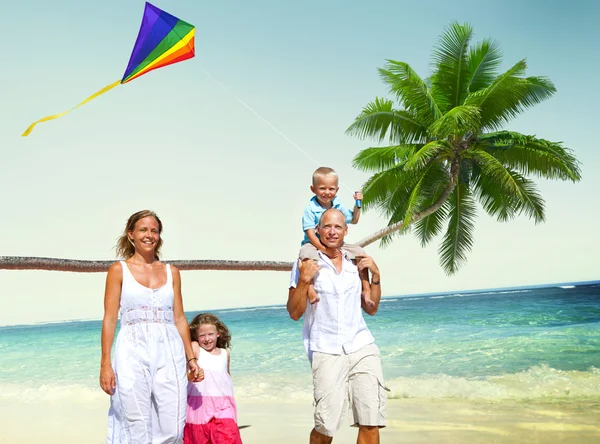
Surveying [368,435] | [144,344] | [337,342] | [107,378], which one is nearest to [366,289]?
[337,342]

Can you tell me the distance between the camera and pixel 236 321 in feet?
136

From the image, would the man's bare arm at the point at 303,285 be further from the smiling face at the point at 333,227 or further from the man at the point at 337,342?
the smiling face at the point at 333,227

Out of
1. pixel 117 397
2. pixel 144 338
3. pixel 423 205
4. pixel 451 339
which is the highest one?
pixel 423 205

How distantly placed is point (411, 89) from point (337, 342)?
14.2m

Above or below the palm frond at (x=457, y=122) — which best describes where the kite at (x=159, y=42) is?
below

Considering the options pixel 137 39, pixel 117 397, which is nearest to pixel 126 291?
pixel 117 397

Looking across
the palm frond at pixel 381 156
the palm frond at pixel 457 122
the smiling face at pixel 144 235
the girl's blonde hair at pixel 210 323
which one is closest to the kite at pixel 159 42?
the girl's blonde hair at pixel 210 323

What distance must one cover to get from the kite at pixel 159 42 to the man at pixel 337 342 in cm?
349

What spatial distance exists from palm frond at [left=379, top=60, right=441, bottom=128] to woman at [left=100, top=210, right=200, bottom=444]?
14.0 metres

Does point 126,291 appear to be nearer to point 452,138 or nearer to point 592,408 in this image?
point 592,408

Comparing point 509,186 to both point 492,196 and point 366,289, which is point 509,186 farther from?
point 366,289

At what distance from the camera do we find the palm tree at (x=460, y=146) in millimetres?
16859

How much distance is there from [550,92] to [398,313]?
2974 cm

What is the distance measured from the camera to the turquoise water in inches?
807
